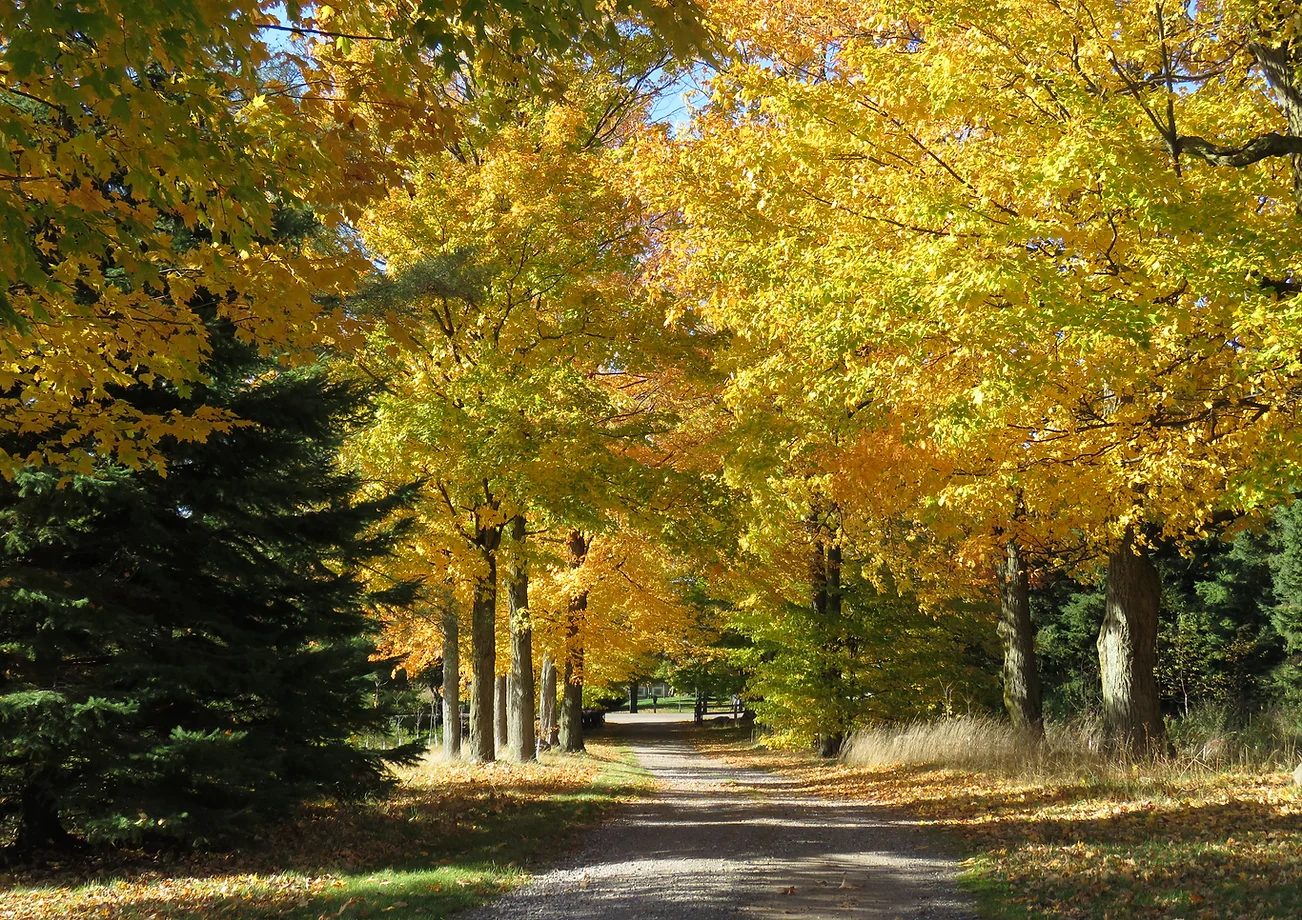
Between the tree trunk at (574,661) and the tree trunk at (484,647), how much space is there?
12.2ft

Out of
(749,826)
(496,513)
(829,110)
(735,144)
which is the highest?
(735,144)

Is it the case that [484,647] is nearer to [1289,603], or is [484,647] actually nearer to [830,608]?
[830,608]

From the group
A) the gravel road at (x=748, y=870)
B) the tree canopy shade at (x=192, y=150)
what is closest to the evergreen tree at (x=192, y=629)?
the tree canopy shade at (x=192, y=150)

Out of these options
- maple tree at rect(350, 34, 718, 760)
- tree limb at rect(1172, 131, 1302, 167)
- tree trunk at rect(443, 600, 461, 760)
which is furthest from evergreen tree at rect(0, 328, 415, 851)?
tree trunk at rect(443, 600, 461, 760)

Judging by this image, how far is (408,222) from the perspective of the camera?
14031mm

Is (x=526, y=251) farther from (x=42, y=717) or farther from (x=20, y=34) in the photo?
(x=20, y=34)

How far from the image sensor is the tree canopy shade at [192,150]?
4.14 metres

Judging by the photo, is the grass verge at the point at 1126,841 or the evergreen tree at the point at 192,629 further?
the evergreen tree at the point at 192,629

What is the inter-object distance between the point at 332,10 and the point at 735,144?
6053 mm

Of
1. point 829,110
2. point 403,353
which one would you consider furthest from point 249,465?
point 829,110

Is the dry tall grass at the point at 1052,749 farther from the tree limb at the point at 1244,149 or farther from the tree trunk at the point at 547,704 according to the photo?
the tree trunk at the point at 547,704

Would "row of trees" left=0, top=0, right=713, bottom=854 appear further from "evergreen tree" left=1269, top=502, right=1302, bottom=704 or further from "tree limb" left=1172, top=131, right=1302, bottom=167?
"evergreen tree" left=1269, top=502, right=1302, bottom=704

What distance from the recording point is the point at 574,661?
24.4 metres

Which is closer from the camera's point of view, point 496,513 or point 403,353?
point 403,353
